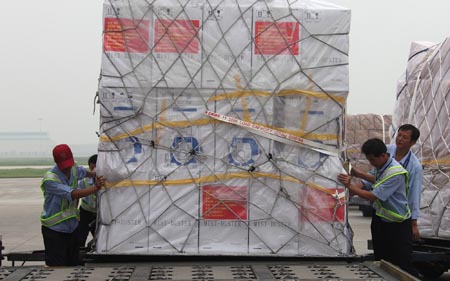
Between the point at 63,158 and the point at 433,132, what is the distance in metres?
3.93

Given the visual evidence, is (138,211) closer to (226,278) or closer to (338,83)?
(226,278)

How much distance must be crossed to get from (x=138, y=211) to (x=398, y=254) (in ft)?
7.17

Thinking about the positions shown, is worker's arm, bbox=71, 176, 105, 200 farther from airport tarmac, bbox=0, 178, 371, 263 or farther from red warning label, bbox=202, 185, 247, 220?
airport tarmac, bbox=0, 178, 371, 263

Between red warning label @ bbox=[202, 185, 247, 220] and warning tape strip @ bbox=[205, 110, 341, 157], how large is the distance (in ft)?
1.35

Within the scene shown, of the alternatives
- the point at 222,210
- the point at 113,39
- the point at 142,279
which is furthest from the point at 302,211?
the point at 113,39

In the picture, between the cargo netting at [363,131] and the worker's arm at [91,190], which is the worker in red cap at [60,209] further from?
the cargo netting at [363,131]

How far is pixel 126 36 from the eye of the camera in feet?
16.0

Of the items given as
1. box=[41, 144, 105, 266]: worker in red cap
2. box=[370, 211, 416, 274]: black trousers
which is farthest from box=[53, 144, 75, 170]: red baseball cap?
box=[370, 211, 416, 274]: black trousers

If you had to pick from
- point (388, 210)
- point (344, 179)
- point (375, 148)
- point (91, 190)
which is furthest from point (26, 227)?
point (344, 179)

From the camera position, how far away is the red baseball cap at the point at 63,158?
5.38 m

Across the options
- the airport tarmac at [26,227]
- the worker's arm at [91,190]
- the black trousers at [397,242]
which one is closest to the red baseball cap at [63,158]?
the worker's arm at [91,190]

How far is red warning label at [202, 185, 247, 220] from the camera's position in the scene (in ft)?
15.9

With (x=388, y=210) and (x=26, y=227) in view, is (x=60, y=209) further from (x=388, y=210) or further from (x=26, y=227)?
(x=26, y=227)

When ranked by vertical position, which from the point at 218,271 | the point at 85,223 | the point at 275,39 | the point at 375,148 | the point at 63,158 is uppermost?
the point at 275,39
